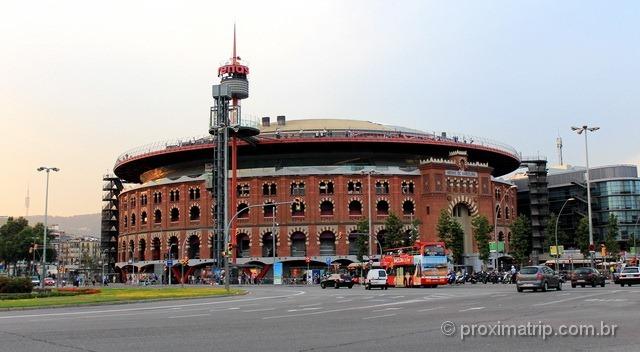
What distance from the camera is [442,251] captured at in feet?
191

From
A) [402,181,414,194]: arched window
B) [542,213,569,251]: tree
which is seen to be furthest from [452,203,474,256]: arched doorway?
[542,213,569,251]: tree

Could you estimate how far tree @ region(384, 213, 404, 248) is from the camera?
82875 millimetres

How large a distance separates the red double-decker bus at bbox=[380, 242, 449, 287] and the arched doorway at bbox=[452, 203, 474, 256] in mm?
35050

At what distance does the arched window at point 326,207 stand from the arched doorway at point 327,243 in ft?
9.36

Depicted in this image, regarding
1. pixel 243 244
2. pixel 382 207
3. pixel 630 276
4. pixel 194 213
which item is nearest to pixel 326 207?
pixel 382 207

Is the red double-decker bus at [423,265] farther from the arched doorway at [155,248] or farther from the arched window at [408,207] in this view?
the arched doorway at [155,248]

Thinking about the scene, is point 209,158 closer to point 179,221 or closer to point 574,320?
point 179,221

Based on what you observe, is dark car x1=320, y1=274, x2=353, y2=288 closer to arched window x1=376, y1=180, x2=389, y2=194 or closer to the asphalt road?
arched window x1=376, y1=180, x2=389, y2=194

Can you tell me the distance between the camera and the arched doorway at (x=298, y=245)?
90.6 meters

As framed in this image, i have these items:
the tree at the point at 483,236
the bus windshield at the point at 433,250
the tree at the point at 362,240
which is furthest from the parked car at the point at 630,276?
the tree at the point at 362,240

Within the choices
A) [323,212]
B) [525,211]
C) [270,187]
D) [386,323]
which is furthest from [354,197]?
[386,323]

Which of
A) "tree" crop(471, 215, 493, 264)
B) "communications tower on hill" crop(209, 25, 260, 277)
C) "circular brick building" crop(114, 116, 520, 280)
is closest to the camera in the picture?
"communications tower on hill" crop(209, 25, 260, 277)

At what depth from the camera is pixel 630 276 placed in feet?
162

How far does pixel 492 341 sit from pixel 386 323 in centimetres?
524
